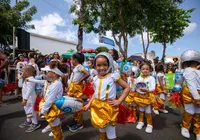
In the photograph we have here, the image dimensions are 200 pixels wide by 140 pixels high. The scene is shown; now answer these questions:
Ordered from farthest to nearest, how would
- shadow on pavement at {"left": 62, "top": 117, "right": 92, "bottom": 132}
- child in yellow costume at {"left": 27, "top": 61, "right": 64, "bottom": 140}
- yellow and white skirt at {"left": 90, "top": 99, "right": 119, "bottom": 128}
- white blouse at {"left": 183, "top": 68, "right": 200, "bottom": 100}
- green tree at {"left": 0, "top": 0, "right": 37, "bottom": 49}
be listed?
green tree at {"left": 0, "top": 0, "right": 37, "bottom": 49} → shadow on pavement at {"left": 62, "top": 117, "right": 92, "bottom": 132} → white blouse at {"left": 183, "top": 68, "right": 200, "bottom": 100} → child in yellow costume at {"left": 27, "top": 61, "right": 64, "bottom": 140} → yellow and white skirt at {"left": 90, "top": 99, "right": 119, "bottom": 128}

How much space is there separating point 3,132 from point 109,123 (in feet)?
8.98

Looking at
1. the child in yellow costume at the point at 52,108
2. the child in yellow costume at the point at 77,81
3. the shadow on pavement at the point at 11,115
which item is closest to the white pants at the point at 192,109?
the child in yellow costume at the point at 77,81

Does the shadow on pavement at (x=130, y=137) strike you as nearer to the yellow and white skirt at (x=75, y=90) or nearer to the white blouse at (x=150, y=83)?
the white blouse at (x=150, y=83)

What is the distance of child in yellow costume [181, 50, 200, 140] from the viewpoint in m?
3.15

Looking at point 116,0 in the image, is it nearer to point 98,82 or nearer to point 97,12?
point 97,12

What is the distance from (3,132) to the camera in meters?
3.70

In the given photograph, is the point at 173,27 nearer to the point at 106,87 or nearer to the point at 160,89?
the point at 160,89

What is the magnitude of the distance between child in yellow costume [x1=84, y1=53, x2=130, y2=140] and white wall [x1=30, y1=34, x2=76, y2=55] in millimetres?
35936

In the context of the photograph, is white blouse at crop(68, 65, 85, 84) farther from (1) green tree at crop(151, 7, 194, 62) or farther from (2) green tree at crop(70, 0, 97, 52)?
(1) green tree at crop(151, 7, 194, 62)

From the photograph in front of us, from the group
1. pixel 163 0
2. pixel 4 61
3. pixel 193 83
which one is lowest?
pixel 193 83

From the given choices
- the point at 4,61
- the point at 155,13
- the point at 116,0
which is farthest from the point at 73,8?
the point at 4,61

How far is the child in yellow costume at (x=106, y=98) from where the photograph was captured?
7.87 feet

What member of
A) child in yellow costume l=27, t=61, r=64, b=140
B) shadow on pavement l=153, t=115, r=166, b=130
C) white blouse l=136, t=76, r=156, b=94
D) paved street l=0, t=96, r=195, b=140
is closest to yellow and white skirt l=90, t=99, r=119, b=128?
child in yellow costume l=27, t=61, r=64, b=140

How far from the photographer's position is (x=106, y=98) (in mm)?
2465
